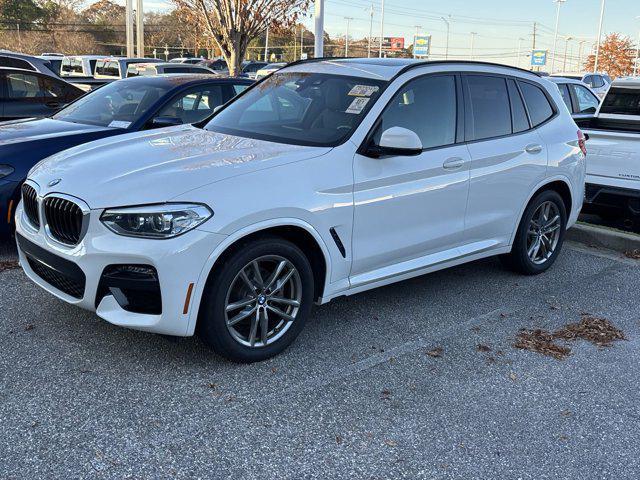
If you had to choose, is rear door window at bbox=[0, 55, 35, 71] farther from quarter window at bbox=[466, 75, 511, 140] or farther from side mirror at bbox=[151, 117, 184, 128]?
quarter window at bbox=[466, 75, 511, 140]

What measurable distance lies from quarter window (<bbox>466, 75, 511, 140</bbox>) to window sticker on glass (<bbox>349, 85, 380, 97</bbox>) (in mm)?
909

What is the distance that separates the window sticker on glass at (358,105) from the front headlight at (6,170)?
3115mm

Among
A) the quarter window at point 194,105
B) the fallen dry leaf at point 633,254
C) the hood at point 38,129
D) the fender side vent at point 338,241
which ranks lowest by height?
the fallen dry leaf at point 633,254

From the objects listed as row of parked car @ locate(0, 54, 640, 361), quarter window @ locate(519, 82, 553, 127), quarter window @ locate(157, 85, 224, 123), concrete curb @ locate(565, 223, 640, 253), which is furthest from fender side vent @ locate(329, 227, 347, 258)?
concrete curb @ locate(565, 223, 640, 253)

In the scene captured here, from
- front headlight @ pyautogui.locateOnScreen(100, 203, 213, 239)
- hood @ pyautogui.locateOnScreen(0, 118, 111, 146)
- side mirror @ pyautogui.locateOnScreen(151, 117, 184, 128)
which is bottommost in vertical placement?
front headlight @ pyautogui.locateOnScreen(100, 203, 213, 239)

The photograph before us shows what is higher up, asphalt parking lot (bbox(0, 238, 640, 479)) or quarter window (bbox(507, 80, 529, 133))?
quarter window (bbox(507, 80, 529, 133))

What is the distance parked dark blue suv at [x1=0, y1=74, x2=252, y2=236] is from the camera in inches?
226

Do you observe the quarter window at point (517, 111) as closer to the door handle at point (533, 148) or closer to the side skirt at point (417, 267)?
the door handle at point (533, 148)

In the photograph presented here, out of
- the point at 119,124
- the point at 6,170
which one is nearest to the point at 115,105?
the point at 119,124

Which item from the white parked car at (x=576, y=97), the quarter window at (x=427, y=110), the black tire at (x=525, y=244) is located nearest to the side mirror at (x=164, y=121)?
the quarter window at (x=427, y=110)

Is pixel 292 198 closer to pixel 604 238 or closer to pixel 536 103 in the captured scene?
pixel 536 103

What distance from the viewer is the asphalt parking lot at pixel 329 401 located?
9.97 feet

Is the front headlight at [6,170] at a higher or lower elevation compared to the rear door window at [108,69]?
lower

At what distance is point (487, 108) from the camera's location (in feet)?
17.4
